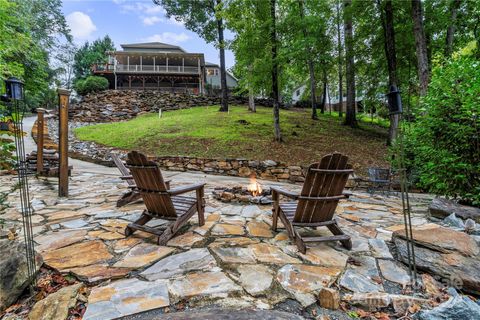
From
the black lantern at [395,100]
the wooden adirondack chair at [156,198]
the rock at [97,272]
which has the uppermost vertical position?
the black lantern at [395,100]

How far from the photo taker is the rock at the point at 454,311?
164cm

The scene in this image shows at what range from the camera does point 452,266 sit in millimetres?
2246

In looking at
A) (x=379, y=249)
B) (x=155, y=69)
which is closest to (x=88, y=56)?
(x=155, y=69)

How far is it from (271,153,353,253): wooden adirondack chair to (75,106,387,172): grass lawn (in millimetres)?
5768

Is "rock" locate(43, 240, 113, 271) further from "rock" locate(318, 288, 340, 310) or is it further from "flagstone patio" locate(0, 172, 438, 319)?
"rock" locate(318, 288, 340, 310)

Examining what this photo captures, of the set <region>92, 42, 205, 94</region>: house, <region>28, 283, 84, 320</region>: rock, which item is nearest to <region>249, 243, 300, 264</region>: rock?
<region>28, 283, 84, 320</region>: rock

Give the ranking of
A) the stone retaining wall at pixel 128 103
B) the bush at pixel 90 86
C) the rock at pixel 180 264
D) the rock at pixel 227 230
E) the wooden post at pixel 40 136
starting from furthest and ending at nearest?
the bush at pixel 90 86 → the stone retaining wall at pixel 128 103 → the wooden post at pixel 40 136 → the rock at pixel 227 230 → the rock at pixel 180 264

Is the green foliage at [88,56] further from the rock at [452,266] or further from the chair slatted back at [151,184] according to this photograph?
the rock at [452,266]

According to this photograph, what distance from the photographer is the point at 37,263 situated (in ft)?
7.26

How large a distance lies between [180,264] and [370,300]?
5.09ft

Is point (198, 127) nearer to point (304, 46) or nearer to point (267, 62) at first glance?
point (267, 62)

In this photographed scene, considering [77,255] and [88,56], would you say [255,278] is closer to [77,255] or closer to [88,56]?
[77,255]

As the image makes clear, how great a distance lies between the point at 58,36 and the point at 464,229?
3169 cm

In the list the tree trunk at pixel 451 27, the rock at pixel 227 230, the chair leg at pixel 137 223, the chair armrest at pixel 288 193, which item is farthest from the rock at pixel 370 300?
the tree trunk at pixel 451 27
